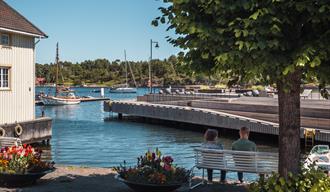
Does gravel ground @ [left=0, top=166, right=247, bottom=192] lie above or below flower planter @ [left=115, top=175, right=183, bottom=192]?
below

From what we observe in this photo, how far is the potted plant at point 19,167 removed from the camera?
11000 millimetres

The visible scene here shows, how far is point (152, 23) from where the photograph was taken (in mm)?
7648

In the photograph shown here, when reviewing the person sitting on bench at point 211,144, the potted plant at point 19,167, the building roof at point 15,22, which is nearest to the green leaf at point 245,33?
the person sitting on bench at point 211,144

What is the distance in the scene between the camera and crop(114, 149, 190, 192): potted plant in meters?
9.87

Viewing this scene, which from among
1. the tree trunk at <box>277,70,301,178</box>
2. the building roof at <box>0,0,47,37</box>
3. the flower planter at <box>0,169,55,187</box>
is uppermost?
the building roof at <box>0,0,47,37</box>

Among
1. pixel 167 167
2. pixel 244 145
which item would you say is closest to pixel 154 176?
pixel 167 167

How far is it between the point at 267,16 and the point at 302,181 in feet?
9.59

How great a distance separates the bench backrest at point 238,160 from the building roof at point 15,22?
778 inches

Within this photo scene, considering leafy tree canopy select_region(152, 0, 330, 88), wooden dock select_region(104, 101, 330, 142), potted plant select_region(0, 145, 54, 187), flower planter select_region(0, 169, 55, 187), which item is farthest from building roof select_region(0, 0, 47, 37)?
leafy tree canopy select_region(152, 0, 330, 88)

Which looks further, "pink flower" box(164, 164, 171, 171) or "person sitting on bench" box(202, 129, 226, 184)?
"person sitting on bench" box(202, 129, 226, 184)

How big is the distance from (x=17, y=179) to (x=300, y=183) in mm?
6480

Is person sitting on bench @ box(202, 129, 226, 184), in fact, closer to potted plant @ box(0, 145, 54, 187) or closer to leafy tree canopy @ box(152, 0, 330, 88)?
potted plant @ box(0, 145, 54, 187)

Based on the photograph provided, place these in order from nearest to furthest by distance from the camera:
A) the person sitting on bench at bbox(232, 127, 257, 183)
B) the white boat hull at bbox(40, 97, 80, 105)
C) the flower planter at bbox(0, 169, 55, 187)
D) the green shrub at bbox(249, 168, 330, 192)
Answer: the green shrub at bbox(249, 168, 330, 192)
the flower planter at bbox(0, 169, 55, 187)
the person sitting on bench at bbox(232, 127, 257, 183)
the white boat hull at bbox(40, 97, 80, 105)

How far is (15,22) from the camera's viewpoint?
29.5 m
